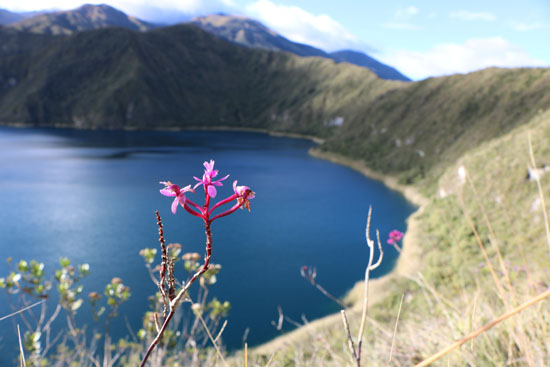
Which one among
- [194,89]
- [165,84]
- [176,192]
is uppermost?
[176,192]

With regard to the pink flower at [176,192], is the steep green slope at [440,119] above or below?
below

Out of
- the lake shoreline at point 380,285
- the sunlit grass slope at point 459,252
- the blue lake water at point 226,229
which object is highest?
the sunlit grass slope at point 459,252

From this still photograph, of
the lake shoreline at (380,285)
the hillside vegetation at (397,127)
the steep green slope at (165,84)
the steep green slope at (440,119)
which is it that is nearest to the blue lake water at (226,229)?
the lake shoreline at (380,285)

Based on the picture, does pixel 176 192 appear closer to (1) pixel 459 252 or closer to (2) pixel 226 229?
(1) pixel 459 252

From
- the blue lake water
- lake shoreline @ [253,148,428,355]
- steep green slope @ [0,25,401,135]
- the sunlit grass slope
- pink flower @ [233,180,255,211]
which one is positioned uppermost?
pink flower @ [233,180,255,211]

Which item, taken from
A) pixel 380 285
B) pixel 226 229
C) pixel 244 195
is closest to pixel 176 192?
pixel 244 195

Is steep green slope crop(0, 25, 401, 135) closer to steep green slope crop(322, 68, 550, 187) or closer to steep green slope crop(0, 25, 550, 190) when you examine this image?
steep green slope crop(0, 25, 550, 190)

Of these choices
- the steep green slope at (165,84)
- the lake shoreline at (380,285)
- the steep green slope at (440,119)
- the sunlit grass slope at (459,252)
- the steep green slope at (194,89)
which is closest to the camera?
the sunlit grass slope at (459,252)

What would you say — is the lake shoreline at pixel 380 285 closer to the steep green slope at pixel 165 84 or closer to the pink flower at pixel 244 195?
the pink flower at pixel 244 195

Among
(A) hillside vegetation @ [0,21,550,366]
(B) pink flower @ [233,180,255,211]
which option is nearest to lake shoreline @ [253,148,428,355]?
(A) hillside vegetation @ [0,21,550,366]
